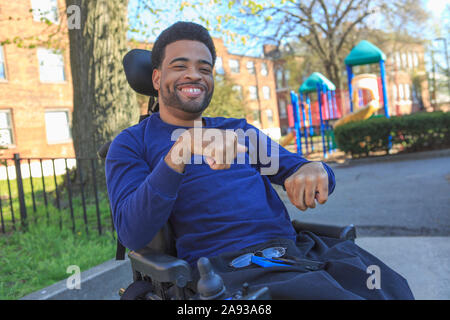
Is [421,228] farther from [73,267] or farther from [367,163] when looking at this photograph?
[367,163]

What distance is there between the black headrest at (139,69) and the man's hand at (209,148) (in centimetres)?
89

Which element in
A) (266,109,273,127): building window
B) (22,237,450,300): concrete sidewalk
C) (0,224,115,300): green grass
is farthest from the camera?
(266,109,273,127): building window

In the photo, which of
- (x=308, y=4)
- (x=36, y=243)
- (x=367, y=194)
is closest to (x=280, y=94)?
(x=308, y=4)

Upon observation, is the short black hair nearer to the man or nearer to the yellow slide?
the man

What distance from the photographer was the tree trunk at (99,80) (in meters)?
5.67

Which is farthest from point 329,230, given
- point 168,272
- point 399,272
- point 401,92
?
point 401,92

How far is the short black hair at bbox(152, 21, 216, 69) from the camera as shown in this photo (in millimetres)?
1861

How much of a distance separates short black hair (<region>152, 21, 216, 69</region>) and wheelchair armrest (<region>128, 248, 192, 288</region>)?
0.96m

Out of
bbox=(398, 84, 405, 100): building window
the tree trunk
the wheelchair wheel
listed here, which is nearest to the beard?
the wheelchair wheel

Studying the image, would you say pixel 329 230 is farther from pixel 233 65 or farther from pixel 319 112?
pixel 233 65

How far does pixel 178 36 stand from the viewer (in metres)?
1.86

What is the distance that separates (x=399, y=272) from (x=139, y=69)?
2279 mm

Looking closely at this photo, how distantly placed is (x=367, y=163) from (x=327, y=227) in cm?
948
